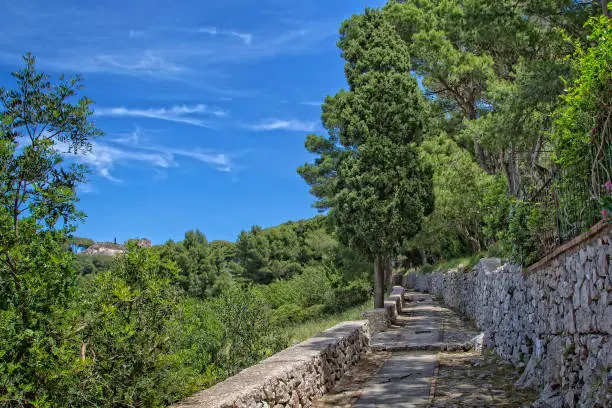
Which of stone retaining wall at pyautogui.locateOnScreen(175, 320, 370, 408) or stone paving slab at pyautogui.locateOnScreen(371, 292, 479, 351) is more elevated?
stone retaining wall at pyautogui.locateOnScreen(175, 320, 370, 408)

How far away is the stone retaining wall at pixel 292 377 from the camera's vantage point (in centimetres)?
478

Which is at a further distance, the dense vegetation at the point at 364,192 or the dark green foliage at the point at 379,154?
the dark green foliage at the point at 379,154

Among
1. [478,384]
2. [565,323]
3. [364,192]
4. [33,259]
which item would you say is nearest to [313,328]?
[364,192]

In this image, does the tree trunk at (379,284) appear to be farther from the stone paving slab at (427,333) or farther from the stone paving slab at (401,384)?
the stone paving slab at (401,384)

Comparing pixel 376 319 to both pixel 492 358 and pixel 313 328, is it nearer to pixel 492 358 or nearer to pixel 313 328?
pixel 313 328

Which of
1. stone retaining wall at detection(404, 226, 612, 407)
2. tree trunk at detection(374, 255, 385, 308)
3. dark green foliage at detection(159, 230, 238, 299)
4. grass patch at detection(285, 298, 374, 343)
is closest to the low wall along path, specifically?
stone retaining wall at detection(404, 226, 612, 407)

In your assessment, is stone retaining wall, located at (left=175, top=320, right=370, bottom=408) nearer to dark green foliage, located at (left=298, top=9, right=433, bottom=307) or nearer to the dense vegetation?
the dense vegetation

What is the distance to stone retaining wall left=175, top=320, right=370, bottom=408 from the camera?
15.7 ft

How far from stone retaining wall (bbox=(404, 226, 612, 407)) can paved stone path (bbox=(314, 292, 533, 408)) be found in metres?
0.56

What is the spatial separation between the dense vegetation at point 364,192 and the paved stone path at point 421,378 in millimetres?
2073

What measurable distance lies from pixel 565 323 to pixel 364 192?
38.4 feet

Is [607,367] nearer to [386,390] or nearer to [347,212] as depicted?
[386,390]

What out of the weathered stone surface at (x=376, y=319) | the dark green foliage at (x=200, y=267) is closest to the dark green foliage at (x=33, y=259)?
the weathered stone surface at (x=376, y=319)

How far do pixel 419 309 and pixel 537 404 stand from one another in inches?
646
